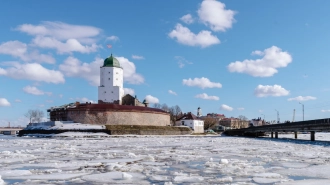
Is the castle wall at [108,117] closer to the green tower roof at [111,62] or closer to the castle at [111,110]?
the castle at [111,110]

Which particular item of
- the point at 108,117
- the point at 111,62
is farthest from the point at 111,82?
the point at 108,117

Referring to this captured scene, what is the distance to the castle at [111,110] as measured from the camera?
2891 inches

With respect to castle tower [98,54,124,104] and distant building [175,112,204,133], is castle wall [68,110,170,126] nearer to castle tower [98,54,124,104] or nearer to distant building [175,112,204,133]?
castle tower [98,54,124,104]

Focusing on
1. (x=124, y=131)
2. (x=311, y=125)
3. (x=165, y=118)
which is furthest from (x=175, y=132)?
(x=311, y=125)

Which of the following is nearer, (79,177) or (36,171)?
(79,177)

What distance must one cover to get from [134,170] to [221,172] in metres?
3.25

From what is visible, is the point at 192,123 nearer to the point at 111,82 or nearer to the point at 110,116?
the point at 111,82

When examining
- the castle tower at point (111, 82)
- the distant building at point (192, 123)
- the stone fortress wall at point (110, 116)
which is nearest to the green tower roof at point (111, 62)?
the castle tower at point (111, 82)

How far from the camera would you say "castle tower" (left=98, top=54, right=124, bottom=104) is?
92438 mm

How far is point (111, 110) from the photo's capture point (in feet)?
244

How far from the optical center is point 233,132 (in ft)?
287

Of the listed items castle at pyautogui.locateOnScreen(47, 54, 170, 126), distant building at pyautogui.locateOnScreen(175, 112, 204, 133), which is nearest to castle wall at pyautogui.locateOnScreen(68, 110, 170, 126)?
castle at pyautogui.locateOnScreen(47, 54, 170, 126)

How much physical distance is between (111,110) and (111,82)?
20338mm

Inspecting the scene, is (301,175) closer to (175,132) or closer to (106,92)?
(175,132)
